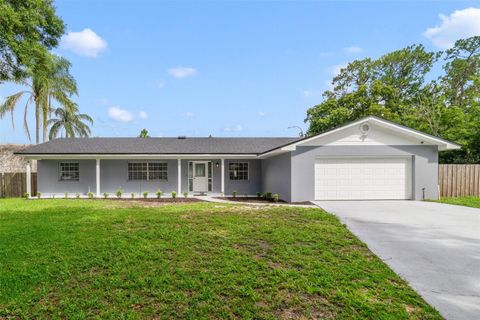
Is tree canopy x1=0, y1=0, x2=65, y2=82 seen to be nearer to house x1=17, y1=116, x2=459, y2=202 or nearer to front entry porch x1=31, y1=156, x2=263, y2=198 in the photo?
house x1=17, y1=116, x2=459, y2=202

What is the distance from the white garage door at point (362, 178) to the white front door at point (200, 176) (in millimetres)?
6979

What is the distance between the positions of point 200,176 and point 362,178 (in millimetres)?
8847

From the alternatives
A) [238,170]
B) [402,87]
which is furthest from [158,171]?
[402,87]

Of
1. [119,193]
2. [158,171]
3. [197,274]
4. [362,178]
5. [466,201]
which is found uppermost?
[158,171]

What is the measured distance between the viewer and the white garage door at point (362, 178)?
39.8ft

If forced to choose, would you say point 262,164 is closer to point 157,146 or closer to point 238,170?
point 238,170

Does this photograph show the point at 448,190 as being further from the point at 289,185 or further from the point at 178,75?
the point at 178,75

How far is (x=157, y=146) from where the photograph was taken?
664 inches

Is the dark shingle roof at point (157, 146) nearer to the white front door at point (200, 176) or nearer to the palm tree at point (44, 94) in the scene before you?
the white front door at point (200, 176)

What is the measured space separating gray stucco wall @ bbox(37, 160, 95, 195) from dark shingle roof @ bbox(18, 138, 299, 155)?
2.75ft

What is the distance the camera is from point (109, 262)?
4.59 meters

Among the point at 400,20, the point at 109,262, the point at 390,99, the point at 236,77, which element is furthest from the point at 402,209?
the point at 390,99

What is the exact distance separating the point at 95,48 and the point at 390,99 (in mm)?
24507

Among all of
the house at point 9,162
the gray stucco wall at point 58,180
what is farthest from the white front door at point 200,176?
the house at point 9,162
